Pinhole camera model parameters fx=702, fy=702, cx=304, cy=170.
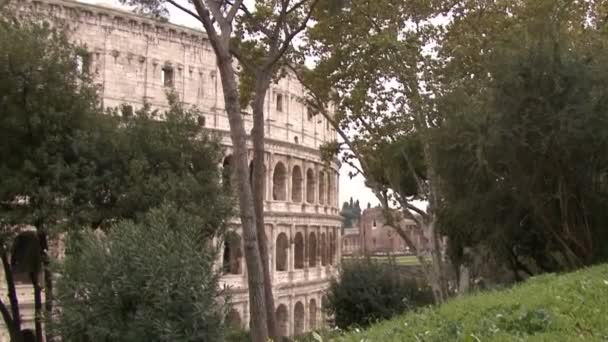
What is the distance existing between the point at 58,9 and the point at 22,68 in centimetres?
1276

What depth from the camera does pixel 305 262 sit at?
3416 cm

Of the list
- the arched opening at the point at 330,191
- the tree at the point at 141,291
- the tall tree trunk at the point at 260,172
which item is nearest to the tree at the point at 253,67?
the tall tree trunk at the point at 260,172

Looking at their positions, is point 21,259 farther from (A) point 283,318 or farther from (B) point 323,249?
(B) point 323,249

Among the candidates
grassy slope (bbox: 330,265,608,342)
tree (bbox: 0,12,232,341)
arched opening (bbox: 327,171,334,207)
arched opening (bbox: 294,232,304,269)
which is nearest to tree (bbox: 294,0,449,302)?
tree (bbox: 0,12,232,341)

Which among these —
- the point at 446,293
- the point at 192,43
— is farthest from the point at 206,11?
the point at 192,43

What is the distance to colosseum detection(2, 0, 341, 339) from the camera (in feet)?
87.3

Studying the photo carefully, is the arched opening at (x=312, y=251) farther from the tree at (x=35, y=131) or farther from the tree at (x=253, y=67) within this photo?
the tree at (x=35, y=131)

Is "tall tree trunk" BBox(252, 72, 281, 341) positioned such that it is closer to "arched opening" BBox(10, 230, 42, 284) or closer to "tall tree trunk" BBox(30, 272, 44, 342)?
"tall tree trunk" BBox(30, 272, 44, 342)

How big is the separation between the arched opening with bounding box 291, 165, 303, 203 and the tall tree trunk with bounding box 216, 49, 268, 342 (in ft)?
73.4

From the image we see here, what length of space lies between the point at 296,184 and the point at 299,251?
328cm

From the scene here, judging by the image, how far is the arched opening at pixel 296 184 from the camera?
3359 cm

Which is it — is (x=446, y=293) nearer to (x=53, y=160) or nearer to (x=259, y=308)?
(x=259, y=308)

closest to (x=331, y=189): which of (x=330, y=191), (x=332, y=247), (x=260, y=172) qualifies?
(x=330, y=191)

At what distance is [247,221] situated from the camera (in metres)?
10.7
